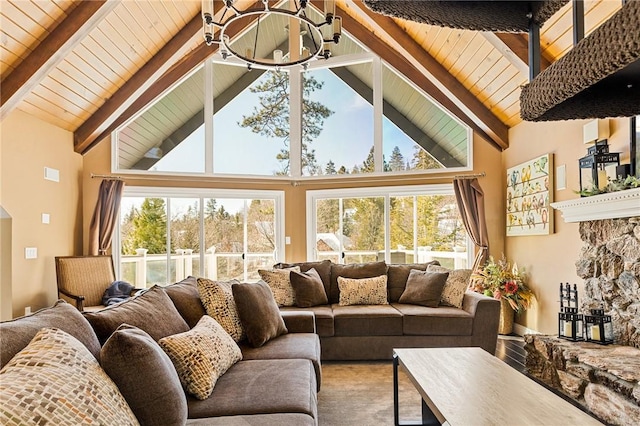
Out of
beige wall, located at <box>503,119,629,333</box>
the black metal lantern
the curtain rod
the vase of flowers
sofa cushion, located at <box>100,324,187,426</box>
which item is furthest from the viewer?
the curtain rod

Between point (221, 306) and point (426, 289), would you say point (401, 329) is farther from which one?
point (221, 306)

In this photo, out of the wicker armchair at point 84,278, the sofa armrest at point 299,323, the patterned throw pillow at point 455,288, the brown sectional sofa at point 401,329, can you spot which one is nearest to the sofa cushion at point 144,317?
the sofa armrest at point 299,323

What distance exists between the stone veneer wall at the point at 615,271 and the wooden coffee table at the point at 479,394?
1.34 metres

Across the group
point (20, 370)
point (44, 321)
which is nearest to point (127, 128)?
point (44, 321)

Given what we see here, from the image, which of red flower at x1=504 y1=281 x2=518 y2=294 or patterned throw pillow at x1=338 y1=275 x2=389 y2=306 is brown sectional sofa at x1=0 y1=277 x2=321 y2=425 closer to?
patterned throw pillow at x1=338 y1=275 x2=389 y2=306

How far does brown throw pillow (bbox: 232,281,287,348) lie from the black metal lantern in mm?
2802

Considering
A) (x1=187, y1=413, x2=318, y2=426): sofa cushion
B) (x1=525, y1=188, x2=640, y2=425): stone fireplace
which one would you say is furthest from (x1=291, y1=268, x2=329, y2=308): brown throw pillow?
(x1=187, y1=413, x2=318, y2=426): sofa cushion

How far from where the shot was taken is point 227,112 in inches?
251

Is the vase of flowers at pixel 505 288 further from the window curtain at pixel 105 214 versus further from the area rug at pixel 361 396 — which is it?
the window curtain at pixel 105 214

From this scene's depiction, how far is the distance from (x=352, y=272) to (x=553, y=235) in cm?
217

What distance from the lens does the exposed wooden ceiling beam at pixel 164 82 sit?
5.61m

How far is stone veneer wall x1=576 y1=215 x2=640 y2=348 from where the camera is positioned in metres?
3.12

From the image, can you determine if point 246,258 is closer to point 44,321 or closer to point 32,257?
point 32,257

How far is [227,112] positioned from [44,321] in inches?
207
